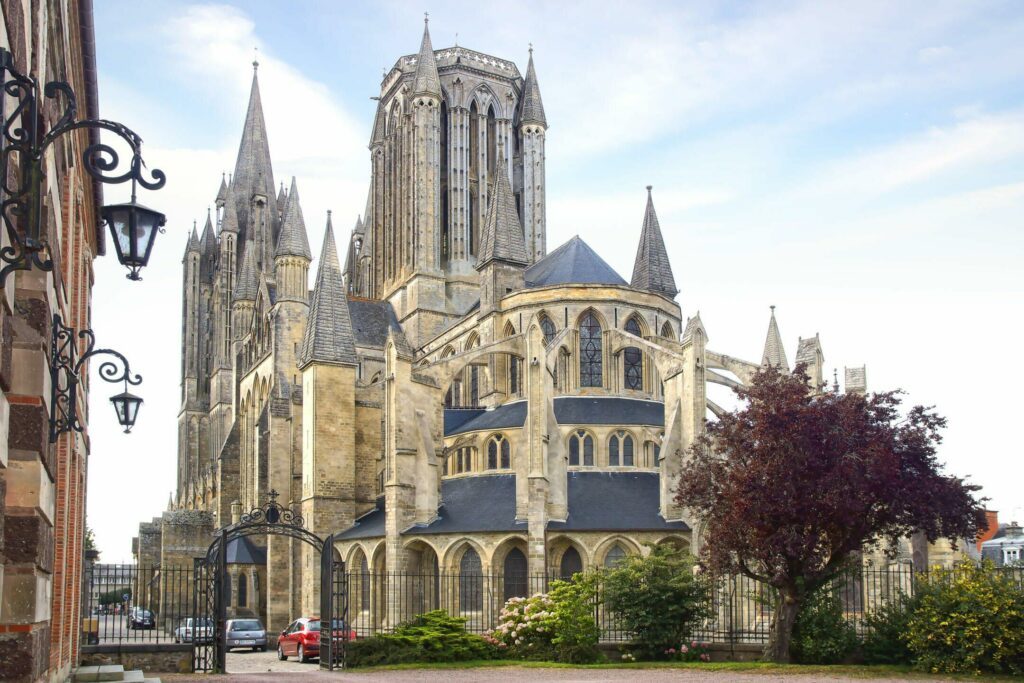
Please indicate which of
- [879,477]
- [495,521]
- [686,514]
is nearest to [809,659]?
[879,477]

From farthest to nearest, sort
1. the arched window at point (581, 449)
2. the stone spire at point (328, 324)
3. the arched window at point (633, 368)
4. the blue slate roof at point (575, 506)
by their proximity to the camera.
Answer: the stone spire at point (328, 324) → the arched window at point (633, 368) → the arched window at point (581, 449) → the blue slate roof at point (575, 506)

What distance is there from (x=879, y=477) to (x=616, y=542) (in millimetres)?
12921

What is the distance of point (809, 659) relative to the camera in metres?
22.7

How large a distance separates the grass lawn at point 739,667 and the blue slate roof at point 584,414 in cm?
1416

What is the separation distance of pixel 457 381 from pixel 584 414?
12.1 m

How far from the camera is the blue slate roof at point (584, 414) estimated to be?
37688 mm

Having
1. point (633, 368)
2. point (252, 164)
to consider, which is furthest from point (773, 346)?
point (252, 164)

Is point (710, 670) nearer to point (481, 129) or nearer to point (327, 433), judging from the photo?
point (327, 433)

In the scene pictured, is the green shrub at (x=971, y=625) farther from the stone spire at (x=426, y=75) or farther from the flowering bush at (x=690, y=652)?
the stone spire at (x=426, y=75)

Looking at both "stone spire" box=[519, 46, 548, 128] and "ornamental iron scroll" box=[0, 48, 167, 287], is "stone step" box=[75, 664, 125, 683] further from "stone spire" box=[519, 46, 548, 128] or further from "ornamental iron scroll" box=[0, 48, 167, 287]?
"stone spire" box=[519, 46, 548, 128]

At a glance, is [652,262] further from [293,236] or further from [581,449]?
[293,236]

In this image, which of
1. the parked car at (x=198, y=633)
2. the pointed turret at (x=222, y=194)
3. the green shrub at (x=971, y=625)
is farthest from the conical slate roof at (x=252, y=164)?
the green shrub at (x=971, y=625)

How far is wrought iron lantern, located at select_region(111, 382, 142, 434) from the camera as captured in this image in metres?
12.8

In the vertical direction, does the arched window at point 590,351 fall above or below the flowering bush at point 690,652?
above
